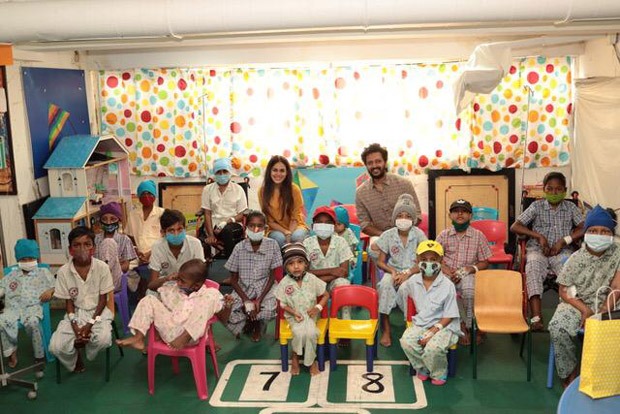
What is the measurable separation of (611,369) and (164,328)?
3131 mm

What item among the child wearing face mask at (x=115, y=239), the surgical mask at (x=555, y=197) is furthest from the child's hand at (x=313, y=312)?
the surgical mask at (x=555, y=197)

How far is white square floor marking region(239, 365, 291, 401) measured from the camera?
16.5 feet

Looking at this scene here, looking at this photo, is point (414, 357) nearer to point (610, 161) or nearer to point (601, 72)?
point (610, 161)

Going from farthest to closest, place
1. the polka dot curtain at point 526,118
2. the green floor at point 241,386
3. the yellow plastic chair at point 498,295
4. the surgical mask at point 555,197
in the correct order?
the polka dot curtain at point 526,118, the surgical mask at point 555,197, the yellow plastic chair at point 498,295, the green floor at point 241,386

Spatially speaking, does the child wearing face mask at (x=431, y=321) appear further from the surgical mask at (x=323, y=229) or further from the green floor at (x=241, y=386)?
the surgical mask at (x=323, y=229)

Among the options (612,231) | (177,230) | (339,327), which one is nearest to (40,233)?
(177,230)

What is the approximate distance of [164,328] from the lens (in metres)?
5.13

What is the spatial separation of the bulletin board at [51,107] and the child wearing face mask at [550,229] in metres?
4.96

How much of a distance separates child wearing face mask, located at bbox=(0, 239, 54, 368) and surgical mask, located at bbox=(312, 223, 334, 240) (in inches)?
87.5

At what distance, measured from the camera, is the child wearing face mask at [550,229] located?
603cm

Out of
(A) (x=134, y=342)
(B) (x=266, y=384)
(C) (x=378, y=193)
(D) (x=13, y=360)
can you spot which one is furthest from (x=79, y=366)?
(C) (x=378, y=193)

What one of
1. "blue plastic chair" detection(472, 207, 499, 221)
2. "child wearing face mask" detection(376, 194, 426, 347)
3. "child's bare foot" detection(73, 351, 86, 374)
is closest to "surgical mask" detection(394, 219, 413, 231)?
"child wearing face mask" detection(376, 194, 426, 347)

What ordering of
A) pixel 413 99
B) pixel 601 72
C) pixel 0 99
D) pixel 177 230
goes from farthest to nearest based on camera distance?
pixel 413 99 → pixel 601 72 → pixel 0 99 → pixel 177 230

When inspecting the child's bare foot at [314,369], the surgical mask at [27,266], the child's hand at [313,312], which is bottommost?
the child's bare foot at [314,369]
